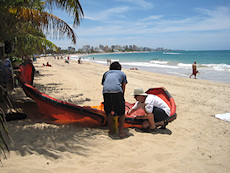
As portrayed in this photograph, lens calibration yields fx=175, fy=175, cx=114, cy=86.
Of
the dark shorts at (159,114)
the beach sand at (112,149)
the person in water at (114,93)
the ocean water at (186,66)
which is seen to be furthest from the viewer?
the ocean water at (186,66)

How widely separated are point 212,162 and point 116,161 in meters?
1.39

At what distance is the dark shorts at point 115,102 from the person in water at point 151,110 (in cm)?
42

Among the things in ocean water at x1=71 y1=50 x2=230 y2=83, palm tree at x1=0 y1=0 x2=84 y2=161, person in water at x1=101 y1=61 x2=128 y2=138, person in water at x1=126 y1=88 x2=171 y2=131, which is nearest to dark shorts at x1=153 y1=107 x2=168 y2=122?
person in water at x1=126 y1=88 x2=171 y2=131

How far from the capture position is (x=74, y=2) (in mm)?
4246

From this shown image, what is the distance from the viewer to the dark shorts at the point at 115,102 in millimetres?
3055

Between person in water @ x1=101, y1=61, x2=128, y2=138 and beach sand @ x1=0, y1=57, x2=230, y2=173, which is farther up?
person in water @ x1=101, y1=61, x2=128, y2=138

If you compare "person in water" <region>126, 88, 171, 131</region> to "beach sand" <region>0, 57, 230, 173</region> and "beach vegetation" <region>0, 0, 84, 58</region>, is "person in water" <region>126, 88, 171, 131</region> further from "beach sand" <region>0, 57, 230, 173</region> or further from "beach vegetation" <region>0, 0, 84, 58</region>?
"beach vegetation" <region>0, 0, 84, 58</region>

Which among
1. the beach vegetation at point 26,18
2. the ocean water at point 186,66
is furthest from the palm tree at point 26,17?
the ocean water at point 186,66

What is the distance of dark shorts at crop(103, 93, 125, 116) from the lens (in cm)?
305

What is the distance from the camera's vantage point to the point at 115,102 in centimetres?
308

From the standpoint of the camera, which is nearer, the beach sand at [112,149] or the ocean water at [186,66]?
the beach sand at [112,149]

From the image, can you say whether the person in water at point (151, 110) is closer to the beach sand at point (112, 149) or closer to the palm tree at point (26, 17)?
the beach sand at point (112, 149)

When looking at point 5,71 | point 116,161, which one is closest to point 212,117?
point 116,161

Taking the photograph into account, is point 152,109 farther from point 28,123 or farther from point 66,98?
point 66,98
